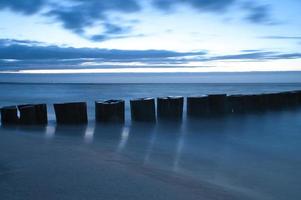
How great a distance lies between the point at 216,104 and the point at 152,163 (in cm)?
649

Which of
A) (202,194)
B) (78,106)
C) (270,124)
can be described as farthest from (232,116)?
(202,194)

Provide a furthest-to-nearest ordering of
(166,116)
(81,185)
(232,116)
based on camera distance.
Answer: (232,116) → (166,116) → (81,185)

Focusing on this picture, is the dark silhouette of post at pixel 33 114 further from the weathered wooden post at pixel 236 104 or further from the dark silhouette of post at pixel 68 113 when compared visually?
the weathered wooden post at pixel 236 104

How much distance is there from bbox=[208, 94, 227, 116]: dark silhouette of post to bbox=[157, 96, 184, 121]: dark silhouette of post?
121cm

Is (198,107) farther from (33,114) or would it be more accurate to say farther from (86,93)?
(86,93)

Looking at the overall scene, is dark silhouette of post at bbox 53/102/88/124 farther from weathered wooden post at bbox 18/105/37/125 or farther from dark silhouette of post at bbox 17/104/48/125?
weathered wooden post at bbox 18/105/37/125

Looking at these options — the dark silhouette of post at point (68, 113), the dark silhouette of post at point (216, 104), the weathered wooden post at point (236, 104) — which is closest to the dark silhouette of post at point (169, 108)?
the dark silhouette of post at point (216, 104)

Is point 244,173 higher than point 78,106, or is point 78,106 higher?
point 78,106

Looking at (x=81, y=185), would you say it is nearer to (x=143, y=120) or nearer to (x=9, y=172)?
(x=9, y=172)

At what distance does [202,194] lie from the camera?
150 inches

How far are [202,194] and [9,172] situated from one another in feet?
6.77

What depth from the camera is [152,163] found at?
5.39 meters

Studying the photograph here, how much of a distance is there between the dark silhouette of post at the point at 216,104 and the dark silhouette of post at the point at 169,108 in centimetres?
121

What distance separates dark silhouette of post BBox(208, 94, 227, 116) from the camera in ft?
37.6
